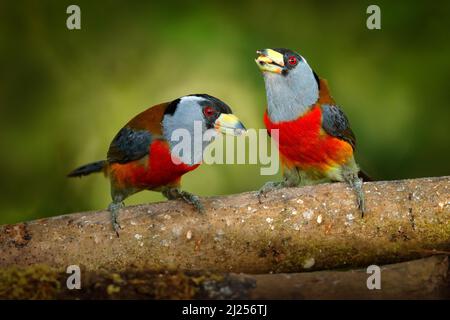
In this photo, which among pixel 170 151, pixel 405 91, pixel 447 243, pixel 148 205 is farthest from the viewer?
pixel 405 91

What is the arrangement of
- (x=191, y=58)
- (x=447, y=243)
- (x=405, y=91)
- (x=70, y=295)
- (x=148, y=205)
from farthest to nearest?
1. (x=191, y=58)
2. (x=405, y=91)
3. (x=148, y=205)
4. (x=447, y=243)
5. (x=70, y=295)

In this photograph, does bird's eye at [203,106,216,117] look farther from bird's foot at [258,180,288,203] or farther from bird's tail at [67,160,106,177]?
bird's tail at [67,160,106,177]

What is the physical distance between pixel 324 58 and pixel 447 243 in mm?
1970

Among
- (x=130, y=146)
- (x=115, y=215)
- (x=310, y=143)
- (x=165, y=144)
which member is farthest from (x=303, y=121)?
(x=115, y=215)

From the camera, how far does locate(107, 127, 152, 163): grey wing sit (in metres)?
3.34

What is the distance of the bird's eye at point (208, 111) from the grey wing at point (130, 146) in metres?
0.32

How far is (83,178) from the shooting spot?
4.61 meters

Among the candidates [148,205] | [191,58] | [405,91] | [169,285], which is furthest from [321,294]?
[191,58]

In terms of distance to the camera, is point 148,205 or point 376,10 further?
point 376,10

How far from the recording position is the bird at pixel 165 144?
10.5 ft

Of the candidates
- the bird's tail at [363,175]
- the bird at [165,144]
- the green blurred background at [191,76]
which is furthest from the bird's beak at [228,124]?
the green blurred background at [191,76]

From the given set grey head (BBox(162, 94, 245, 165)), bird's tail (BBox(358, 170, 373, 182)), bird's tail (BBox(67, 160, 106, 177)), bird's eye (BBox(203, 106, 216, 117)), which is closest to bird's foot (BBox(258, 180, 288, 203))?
grey head (BBox(162, 94, 245, 165))

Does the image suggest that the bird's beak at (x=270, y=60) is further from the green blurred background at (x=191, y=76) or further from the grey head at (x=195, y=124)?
the green blurred background at (x=191, y=76)

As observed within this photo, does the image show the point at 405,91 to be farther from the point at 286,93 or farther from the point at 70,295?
the point at 70,295
